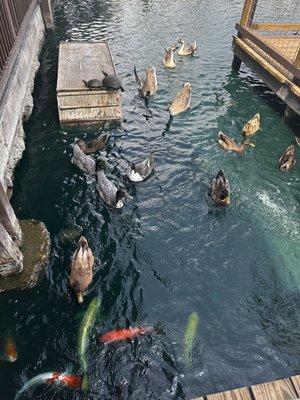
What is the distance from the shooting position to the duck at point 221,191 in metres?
10.3

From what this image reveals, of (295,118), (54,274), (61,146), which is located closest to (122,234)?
(54,274)

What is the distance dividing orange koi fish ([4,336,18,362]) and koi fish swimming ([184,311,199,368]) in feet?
11.8

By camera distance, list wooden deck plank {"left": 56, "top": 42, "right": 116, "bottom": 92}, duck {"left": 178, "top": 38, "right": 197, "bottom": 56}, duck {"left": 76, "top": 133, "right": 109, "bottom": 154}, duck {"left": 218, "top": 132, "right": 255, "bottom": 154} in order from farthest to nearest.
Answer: duck {"left": 178, "top": 38, "right": 197, "bottom": 56} → wooden deck plank {"left": 56, "top": 42, "right": 116, "bottom": 92} → duck {"left": 218, "top": 132, "right": 255, "bottom": 154} → duck {"left": 76, "top": 133, "right": 109, "bottom": 154}

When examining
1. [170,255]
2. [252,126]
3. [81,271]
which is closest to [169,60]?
[252,126]

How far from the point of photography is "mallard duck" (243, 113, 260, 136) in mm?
13508

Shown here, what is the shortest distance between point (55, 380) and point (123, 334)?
162 centimetres

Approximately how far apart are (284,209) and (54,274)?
282 inches

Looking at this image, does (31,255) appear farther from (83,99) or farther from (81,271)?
(83,99)

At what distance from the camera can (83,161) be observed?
11.6 meters

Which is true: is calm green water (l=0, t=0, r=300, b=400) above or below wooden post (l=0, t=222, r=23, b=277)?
below

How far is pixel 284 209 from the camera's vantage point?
420 inches

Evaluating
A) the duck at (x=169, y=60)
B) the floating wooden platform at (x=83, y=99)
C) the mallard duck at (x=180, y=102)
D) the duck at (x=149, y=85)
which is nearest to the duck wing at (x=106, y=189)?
the floating wooden platform at (x=83, y=99)

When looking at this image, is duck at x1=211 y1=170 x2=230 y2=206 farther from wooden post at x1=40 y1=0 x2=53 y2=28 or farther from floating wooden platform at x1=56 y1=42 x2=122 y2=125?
wooden post at x1=40 y1=0 x2=53 y2=28

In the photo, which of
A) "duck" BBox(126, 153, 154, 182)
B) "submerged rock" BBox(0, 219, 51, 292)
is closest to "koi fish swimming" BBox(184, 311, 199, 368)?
"submerged rock" BBox(0, 219, 51, 292)
